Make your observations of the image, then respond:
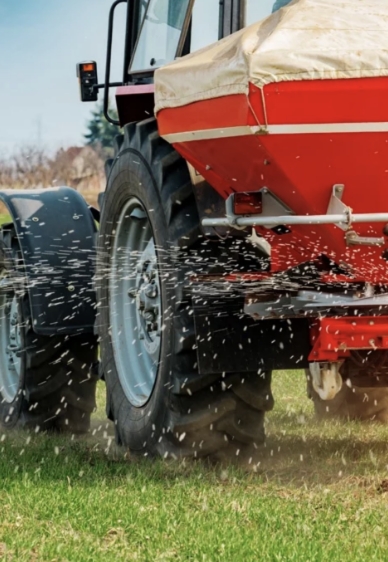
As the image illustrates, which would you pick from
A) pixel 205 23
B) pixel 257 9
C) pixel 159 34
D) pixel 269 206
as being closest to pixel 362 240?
pixel 269 206

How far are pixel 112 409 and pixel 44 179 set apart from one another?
91.3ft

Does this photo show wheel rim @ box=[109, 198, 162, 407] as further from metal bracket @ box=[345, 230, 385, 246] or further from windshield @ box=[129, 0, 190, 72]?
metal bracket @ box=[345, 230, 385, 246]

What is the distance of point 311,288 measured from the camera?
441 centimetres

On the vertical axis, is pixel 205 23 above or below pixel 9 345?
above

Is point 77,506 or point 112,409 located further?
point 112,409

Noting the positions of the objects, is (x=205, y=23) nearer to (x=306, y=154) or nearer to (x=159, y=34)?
(x=159, y=34)

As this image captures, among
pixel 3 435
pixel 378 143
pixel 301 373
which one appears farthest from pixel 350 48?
pixel 301 373

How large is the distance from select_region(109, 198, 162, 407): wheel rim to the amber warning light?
0.93 metres

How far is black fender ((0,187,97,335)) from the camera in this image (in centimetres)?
580

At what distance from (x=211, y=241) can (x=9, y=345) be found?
90.5 inches

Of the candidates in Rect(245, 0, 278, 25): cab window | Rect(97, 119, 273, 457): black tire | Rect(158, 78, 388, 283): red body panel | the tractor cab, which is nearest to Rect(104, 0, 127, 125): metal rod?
the tractor cab

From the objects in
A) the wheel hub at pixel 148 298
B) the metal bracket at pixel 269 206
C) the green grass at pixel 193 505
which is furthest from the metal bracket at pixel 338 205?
the wheel hub at pixel 148 298

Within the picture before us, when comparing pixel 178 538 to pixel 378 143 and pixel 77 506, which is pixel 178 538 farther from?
pixel 378 143

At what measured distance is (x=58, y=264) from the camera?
5812mm
